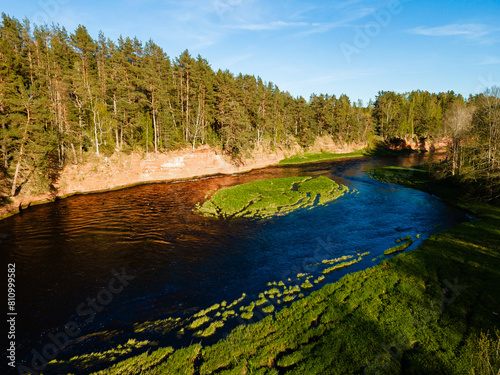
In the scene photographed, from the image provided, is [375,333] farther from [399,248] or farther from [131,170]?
[131,170]

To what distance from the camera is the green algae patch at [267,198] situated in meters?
34.2

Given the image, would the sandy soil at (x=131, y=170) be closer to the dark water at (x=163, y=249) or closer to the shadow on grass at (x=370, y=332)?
the dark water at (x=163, y=249)

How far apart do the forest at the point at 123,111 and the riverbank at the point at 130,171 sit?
180 cm

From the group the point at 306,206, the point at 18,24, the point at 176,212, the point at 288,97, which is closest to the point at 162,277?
the point at 176,212

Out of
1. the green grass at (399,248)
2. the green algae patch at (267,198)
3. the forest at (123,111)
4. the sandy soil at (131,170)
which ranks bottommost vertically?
the green grass at (399,248)

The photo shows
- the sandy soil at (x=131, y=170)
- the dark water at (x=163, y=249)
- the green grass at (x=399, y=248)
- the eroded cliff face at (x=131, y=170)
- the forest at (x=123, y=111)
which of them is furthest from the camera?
the sandy soil at (x=131, y=170)

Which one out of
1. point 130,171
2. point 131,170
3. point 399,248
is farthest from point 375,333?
point 131,170

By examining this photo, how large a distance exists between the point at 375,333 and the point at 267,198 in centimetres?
2858

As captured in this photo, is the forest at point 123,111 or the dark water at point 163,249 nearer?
the dark water at point 163,249

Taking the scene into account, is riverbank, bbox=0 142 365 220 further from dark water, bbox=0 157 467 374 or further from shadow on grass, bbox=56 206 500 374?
shadow on grass, bbox=56 206 500 374

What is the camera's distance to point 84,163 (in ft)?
157

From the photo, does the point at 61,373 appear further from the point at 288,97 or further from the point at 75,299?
the point at 288,97

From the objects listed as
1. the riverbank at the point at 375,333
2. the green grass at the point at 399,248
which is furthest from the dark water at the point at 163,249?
the riverbank at the point at 375,333

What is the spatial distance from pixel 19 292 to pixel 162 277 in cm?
1027
